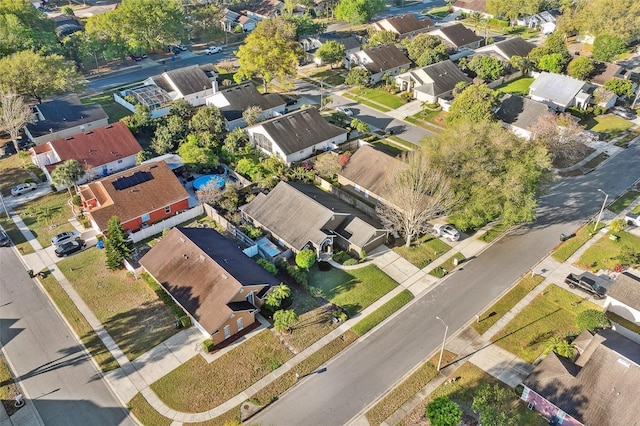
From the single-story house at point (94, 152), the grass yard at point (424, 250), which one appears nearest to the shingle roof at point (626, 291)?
the grass yard at point (424, 250)

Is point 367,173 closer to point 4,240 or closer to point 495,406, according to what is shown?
point 495,406

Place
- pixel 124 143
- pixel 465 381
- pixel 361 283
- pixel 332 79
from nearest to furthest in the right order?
pixel 465 381, pixel 361 283, pixel 124 143, pixel 332 79

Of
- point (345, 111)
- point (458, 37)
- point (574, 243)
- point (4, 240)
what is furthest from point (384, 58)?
point (4, 240)

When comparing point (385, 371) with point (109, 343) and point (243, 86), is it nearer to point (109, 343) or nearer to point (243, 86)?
point (109, 343)

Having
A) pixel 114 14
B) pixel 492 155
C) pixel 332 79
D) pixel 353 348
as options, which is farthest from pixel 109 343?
pixel 114 14

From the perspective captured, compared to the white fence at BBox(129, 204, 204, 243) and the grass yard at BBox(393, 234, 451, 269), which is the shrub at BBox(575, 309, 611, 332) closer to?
the grass yard at BBox(393, 234, 451, 269)

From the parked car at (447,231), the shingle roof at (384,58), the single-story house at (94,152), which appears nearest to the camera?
the parked car at (447,231)

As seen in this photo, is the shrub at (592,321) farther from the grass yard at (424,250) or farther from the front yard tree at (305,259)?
the front yard tree at (305,259)
